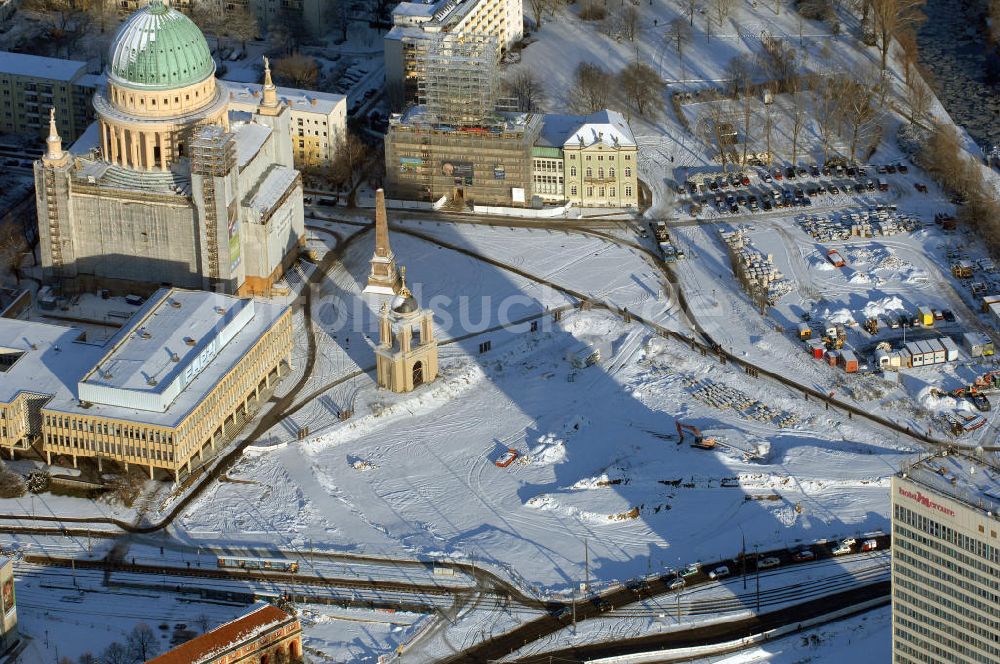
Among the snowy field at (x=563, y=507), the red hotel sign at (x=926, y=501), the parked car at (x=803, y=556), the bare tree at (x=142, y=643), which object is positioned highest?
the red hotel sign at (x=926, y=501)

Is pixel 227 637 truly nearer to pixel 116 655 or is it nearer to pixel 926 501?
pixel 116 655

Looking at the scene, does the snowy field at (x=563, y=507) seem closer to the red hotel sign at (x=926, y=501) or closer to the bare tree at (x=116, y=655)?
the bare tree at (x=116, y=655)

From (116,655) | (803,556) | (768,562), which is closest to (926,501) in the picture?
(768,562)

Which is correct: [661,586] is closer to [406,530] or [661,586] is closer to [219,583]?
[406,530]

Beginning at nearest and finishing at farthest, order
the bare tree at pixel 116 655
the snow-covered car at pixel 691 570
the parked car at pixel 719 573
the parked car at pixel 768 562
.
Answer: the bare tree at pixel 116 655
the parked car at pixel 719 573
the snow-covered car at pixel 691 570
the parked car at pixel 768 562

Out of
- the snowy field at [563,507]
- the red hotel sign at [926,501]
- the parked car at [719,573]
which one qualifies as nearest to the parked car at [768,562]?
the snowy field at [563,507]

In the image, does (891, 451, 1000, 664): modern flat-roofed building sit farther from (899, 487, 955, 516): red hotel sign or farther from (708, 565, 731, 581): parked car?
(708, 565, 731, 581): parked car

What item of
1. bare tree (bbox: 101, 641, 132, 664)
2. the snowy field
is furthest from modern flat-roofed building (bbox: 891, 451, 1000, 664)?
bare tree (bbox: 101, 641, 132, 664)

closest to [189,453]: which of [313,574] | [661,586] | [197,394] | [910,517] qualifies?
[197,394]
